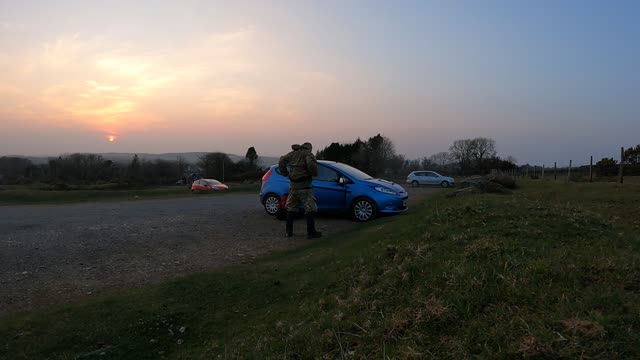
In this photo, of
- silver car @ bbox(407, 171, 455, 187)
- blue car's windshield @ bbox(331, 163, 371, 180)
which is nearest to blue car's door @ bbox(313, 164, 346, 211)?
blue car's windshield @ bbox(331, 163, 371, 180)

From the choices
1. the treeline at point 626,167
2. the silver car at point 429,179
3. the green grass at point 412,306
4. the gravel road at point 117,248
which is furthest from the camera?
the silver car at point 429,179

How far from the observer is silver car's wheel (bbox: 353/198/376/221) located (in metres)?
11.2

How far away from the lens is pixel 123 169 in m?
79.0

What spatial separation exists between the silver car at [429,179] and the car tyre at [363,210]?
31.4 m

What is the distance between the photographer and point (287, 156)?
9.39 meters

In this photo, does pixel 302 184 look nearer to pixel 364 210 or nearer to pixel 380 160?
pixel 364 210

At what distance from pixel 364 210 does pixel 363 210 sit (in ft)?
0.08

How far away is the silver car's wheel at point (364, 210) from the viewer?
11164mm

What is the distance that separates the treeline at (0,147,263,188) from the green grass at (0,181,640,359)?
204 ft

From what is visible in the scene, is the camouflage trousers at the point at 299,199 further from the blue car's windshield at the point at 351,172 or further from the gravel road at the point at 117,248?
→ the blue car's windshield at the point at 351,172

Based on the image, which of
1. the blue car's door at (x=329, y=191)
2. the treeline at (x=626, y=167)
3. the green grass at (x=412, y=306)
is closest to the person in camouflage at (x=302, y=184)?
the blue car's door at (x=329, y=191)

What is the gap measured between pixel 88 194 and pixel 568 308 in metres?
32.1

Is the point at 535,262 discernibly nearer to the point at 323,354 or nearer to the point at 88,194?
the point at 323,354

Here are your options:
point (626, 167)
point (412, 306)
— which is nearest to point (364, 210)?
point (412, 306)
